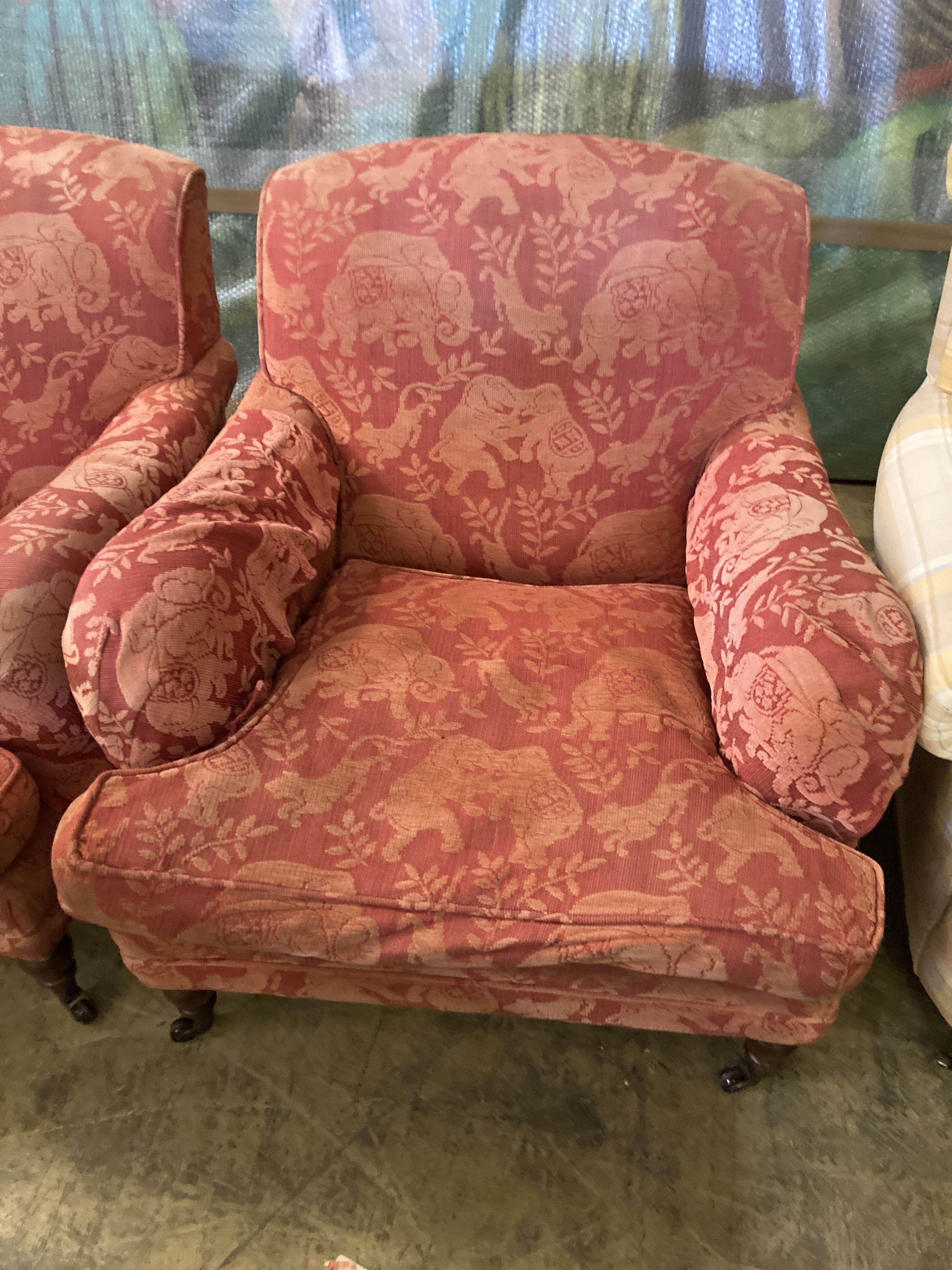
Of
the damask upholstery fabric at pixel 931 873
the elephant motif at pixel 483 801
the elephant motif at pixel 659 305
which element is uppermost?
the elephant motif at pixel 659 305

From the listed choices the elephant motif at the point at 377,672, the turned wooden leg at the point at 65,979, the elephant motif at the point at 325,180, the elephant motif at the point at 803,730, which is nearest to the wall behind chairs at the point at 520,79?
the elephant motif at the point at 325,180

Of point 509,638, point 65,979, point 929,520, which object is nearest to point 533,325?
point 509,638

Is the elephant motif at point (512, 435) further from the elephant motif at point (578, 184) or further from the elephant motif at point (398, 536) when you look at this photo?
the elephant motif at point (578, 184)

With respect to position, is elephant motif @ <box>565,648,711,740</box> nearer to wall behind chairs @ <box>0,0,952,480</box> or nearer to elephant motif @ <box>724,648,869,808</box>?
elephant motif @ <box>724,648,869,808</box>

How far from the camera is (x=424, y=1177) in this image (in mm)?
979

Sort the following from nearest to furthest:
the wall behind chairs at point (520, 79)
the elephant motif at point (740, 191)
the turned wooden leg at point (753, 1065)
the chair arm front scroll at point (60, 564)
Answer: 1. the chair arm front scroll at point (60, 564)
2. the turned wooden leg at point (753, 1065)
3. the elephant motif at point (740, 191)
4. the wall behind chairs at point (520, 79)

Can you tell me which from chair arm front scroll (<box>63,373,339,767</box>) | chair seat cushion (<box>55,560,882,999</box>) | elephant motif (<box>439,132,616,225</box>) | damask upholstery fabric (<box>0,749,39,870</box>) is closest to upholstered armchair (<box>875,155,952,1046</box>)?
chair seat cushion (<box>55,560,882,999</box>)

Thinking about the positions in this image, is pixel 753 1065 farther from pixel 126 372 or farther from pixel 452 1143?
pixel 126 372

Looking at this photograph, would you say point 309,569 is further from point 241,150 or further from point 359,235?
point 241,150

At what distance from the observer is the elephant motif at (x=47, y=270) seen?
1.16 m

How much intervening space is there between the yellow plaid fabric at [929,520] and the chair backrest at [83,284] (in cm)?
103

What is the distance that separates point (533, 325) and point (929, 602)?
24.3 inches

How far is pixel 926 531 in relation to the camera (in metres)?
0.93

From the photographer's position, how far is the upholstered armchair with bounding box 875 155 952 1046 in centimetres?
84
